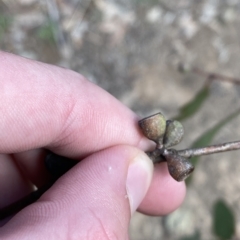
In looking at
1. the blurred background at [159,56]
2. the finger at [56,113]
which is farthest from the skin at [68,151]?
the blurred background at [159,56]

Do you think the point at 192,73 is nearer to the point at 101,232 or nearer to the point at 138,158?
the point at 138,158

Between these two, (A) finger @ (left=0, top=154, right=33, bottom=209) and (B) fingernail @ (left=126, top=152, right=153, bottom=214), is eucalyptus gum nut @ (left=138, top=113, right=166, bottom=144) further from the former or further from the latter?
(A) finger @ (left=0, top=154, right=33, bottom=209)

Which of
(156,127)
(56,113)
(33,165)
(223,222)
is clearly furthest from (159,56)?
(156,127)

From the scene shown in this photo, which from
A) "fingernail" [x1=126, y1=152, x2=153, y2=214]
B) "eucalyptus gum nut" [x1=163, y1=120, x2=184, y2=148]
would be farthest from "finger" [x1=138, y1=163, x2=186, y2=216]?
"eucalyptus gum nut" [x1=163, y1=120, x2=184, y2=148]

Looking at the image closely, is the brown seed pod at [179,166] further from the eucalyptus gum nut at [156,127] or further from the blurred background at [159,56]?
the blurred background at [159,56]

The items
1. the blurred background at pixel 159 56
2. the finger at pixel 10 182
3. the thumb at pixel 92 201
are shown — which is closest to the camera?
the thumb at pixel 92 201
